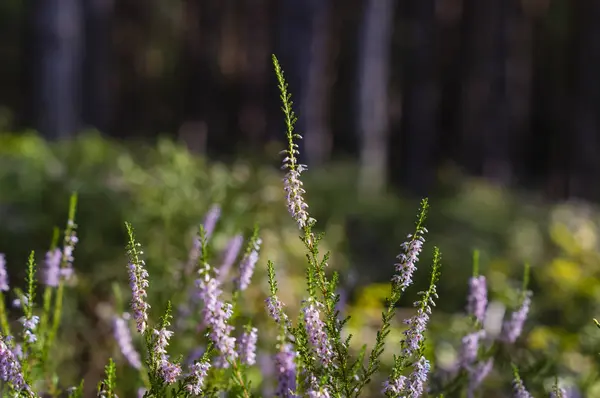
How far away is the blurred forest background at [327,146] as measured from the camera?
4.48 metres

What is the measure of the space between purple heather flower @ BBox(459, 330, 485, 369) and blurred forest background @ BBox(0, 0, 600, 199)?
13.7 meters

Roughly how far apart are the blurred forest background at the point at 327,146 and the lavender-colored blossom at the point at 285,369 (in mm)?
884

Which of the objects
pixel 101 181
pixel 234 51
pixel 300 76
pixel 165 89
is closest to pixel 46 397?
pixel 101 181

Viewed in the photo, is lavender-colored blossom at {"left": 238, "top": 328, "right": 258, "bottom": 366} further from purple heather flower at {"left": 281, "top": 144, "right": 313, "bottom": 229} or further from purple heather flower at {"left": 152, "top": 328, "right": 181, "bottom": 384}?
purple heather flower at {"left": 281, "top": 144, "right": 313, "bottom": 229}

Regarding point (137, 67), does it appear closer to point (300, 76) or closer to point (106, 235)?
point (300, 76)

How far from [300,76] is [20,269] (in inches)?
257

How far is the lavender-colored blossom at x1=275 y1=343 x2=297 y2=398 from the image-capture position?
79.6 inches

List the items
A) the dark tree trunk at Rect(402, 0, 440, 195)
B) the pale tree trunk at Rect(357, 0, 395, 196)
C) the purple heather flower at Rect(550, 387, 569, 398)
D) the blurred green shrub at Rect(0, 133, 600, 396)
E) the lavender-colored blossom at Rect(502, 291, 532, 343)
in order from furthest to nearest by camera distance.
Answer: the dark tree trunk at Rect(402, 0, 440, 195) < the pale tree trunk at Rect(357, 0, 395, 196) < the blurred green shrub at Rect(0, 133, 600, 396) < the lavender-colored blossom at Rect(502, 291, 532, 343) < the purple heather flower at Rect(550, 387, 569, 398)

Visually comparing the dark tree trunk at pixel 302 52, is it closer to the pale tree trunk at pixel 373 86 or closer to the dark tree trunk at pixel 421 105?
the pale tree trunk at pixel 373 86

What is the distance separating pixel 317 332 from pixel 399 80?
23390mm

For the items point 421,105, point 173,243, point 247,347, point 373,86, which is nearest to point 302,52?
point 373,86

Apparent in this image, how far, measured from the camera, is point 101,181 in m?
4.99

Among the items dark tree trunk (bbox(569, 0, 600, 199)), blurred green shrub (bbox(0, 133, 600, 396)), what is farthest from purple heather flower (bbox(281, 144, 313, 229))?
dark tree trunk (bbox(569, 0, 600, 199))

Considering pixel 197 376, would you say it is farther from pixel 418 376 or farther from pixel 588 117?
pixel 588 117
